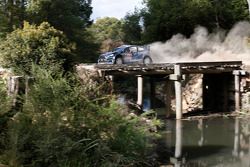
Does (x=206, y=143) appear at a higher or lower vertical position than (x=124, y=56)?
lower

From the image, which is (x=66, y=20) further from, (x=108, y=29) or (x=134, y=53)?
(x=108, y=29)

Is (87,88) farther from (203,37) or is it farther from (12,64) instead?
(203,37)

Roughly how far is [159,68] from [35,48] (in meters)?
8.57

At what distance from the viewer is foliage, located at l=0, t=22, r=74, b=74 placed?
52.0 feet

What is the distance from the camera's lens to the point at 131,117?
10.1m

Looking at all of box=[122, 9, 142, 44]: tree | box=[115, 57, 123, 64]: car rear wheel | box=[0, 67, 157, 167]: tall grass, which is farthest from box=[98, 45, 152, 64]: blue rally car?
box=[122, 9, 142, 44]: tree

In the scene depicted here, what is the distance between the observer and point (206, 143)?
1672 cm

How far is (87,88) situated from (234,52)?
90.7ft

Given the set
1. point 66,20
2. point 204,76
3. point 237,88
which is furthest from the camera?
point 66,20

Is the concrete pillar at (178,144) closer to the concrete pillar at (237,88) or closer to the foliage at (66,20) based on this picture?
the concrete pillar at (237,88)

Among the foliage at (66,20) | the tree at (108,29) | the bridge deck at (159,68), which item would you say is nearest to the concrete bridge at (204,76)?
the bridge deck at (159,68)

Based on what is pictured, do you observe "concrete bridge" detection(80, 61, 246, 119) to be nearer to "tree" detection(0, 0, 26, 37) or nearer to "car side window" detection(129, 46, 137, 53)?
"car side window" detection(129, 46, 137, 53)

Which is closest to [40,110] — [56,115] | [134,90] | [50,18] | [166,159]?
[56,115]

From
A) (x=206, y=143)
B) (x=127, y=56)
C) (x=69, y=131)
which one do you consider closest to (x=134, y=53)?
(x=127, y=56)
